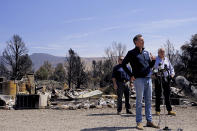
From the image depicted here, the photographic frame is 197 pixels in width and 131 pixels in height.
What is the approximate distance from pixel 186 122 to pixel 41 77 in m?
72.5

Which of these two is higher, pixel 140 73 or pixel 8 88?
pixel 140 73

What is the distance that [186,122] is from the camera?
7.69 metres

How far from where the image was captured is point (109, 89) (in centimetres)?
2698

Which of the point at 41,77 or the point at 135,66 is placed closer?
the point at 135,66

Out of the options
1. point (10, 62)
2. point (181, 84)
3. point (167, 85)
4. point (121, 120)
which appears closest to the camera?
point (121, 120)

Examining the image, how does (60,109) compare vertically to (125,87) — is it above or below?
below

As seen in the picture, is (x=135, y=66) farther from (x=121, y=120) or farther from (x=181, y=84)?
(x=181, y=84)

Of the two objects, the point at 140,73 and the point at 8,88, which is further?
the point at 8,88

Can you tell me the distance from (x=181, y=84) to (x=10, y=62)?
2210 inches

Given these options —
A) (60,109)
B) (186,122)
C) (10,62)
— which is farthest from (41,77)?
(186,122)

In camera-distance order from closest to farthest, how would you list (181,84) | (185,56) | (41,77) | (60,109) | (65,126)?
(65,126) → (181,84) → (60,109) → (185,56) → (41,77)

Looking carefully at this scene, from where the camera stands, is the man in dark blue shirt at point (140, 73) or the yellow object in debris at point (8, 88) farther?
the yellow object in debris at point (8, 88)

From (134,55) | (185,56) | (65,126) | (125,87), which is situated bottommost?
(65,126)

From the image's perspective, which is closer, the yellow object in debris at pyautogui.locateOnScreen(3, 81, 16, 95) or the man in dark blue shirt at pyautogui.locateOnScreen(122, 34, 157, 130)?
the man in dark blue shirt at pyautogui.locateOnScreen(122, 34, 157, 130)
